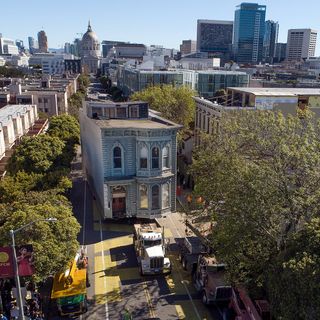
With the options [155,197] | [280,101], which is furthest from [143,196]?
[280,101]

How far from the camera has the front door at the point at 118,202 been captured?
3484cm

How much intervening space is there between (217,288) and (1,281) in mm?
13649

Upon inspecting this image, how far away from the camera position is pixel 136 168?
114 ft

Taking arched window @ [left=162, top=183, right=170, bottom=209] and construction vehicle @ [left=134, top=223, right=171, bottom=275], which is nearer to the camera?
construction vehicle @ [left=134, top=223, right=171, bottom=275]

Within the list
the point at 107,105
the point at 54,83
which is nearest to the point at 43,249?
the point at 107,105

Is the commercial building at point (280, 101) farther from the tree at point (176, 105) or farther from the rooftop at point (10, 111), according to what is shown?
the rooftop at point (10, 111)

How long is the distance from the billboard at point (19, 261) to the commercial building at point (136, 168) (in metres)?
15.6

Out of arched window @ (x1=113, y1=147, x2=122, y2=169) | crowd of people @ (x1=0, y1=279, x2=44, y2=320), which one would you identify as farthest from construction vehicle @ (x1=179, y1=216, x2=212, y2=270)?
crowd of people @ (x1=0, y1=279, x2=44, y2=320)

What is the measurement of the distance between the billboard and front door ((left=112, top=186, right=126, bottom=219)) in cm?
1622

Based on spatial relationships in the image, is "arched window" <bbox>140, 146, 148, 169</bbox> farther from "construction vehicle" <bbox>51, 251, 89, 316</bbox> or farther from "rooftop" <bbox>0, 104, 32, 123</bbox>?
"rooftop" <bbox>0, 104, 32, 123</bbox>

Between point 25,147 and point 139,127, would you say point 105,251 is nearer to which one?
point 139,127

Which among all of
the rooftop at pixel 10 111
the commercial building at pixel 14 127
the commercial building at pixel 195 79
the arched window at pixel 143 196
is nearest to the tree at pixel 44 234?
the arched window at pixel 143 196

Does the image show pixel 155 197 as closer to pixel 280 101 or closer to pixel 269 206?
pixel 269 206

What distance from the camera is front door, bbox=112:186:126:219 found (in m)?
34.8
